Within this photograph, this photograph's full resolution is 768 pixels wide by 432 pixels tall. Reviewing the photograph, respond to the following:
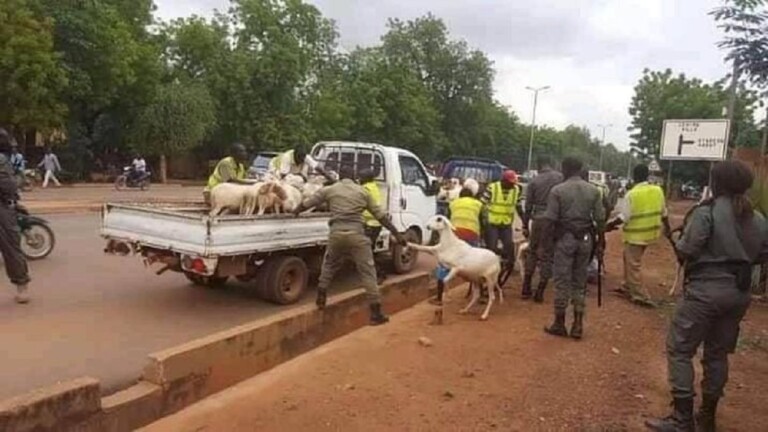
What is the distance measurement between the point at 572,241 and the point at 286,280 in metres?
3.48

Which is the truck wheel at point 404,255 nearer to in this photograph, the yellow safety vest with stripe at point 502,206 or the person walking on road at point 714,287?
the yellow safety vest with stripe at point 502,206

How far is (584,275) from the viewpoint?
7.09 metres

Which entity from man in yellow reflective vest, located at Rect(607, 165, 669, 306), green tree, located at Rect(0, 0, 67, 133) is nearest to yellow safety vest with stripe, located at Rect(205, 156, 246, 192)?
man in yellow reflective vest, located at Rect(607, 165, 669, 306)

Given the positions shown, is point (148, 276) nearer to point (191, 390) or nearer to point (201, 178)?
point (191, 390)

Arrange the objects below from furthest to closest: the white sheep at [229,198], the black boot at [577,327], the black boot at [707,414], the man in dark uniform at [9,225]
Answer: the white sheep at [229,198]
the man in dark uniform at [9,225]
the black boot at [577,327]
the black boot at [707,414]

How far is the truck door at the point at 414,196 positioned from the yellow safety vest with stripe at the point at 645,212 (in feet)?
11.0

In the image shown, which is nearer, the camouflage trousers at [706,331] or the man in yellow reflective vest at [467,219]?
the camouflage trousers at [706,331]

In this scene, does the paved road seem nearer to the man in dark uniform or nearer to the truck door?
the man in dark uniform

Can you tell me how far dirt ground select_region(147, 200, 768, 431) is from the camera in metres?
4.72

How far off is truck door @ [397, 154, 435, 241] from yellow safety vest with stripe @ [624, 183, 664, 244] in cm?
334

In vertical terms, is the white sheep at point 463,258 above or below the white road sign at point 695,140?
below

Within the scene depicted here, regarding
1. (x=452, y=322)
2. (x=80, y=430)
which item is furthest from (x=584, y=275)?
(x=80, y=430)

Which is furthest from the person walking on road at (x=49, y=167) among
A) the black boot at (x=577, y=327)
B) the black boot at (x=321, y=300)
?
the black boot at (x=577, y=327)

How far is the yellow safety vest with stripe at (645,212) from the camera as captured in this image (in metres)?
8.95
